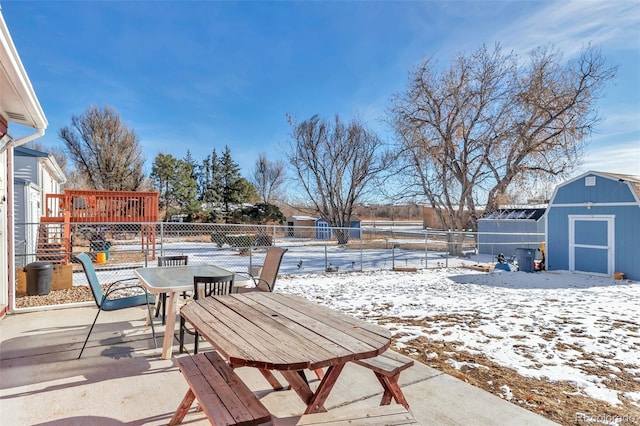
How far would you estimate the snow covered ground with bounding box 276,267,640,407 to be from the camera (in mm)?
3375

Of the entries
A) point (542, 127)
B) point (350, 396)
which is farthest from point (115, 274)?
point (542, 127)

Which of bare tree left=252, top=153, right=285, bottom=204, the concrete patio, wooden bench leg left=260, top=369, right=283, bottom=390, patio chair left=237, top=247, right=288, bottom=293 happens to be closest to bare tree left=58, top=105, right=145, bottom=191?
bare tree left=252, top=153, right=285, bottom=204

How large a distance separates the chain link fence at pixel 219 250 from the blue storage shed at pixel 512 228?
8 cm

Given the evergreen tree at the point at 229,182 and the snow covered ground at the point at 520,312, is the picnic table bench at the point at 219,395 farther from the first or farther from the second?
the evergreen tree at the point at 229,182

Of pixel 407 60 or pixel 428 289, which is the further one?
pixel 407 60

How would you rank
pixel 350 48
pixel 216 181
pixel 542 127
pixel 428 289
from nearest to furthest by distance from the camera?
1. pixel 428 289
2. pixel 350 48
3. pixel 542 127
4. pixel 216 181

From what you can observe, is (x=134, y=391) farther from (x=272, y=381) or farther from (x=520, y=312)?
(x=520, y=312)

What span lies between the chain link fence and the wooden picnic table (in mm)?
4544

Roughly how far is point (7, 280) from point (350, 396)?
4958 millimetres

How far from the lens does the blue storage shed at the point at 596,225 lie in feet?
30.4

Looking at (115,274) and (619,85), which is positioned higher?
(619,85)

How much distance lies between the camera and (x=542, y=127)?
55.0 feet

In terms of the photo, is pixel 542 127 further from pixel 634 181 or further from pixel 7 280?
pixel 7 280

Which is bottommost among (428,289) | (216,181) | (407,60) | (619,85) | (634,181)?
(428,289)
